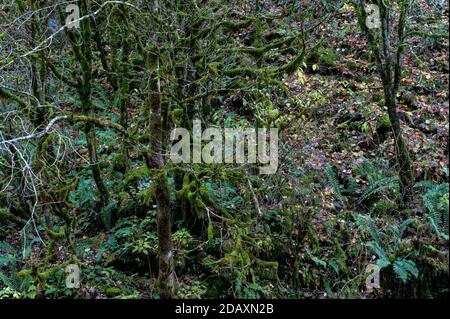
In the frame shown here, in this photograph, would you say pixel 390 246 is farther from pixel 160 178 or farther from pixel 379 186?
pixel 160 178

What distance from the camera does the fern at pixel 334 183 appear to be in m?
7.80

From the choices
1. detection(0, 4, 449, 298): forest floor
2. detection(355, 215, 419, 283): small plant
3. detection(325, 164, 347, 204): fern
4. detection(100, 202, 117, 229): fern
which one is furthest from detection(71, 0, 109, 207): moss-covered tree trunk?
detection(355, 215, 419, 283): small plant

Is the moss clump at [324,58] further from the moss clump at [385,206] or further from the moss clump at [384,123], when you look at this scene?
the moss clump at [385,206]

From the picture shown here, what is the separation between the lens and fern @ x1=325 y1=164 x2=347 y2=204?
7.80 metres

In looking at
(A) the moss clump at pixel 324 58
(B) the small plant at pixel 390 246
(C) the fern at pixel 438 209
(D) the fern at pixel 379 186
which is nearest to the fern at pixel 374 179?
(D) the fern at pixel 379 186

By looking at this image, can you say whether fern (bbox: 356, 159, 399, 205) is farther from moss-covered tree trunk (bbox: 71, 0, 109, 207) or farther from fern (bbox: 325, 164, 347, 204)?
moss-covered tree trunk (bbox: 71, 0, 109, 207)

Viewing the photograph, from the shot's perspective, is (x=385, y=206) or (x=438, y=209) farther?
(x=385, y=206)

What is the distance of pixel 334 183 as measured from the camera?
7.86m

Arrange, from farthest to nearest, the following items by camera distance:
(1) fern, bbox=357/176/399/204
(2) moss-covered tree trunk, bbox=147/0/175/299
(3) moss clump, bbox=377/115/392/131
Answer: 1. (3) moss clump, bbox=377/115/392/131
2. (1) fern, bbox=357/176/399/204
3. (2) moss-covered tree trunk, bbox=147/0/175/299

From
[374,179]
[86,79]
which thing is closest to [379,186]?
[374,179]

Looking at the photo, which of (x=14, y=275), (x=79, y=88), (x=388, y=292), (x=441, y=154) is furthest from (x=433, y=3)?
(x=14, y=275)
